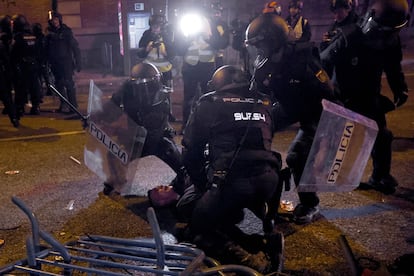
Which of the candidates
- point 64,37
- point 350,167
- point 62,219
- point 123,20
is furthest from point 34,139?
point 123,20

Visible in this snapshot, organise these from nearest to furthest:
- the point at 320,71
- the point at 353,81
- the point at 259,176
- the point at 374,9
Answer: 1. the point at 259,176
2. the point at 320,71
3. the point at 374,9
4. the point at 353,81

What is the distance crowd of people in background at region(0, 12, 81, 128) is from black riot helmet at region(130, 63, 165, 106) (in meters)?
4.16

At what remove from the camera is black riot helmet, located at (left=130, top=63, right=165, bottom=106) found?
4.53 m

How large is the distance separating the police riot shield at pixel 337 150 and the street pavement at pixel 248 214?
581mm

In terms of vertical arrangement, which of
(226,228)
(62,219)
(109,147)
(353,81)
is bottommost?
(62,219)

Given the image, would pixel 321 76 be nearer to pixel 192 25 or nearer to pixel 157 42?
pixel 192 25

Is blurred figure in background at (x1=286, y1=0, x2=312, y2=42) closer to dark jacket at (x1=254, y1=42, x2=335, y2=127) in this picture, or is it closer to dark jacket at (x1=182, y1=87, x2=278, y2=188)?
dark jacket at (x1=254, y1=42, x2=335, y2=127)

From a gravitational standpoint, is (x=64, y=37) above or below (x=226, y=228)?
above

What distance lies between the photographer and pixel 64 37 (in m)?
8.83

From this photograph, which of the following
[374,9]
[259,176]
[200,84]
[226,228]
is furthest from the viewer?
[200,84]

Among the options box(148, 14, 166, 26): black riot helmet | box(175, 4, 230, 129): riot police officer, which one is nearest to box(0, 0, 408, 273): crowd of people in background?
box(175, 4, 230, 129): riot police officer

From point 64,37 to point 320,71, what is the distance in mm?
6538

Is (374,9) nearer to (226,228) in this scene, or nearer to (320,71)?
(320,71)

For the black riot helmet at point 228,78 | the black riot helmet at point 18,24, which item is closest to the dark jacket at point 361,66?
the black riot helmet at point 228,78
